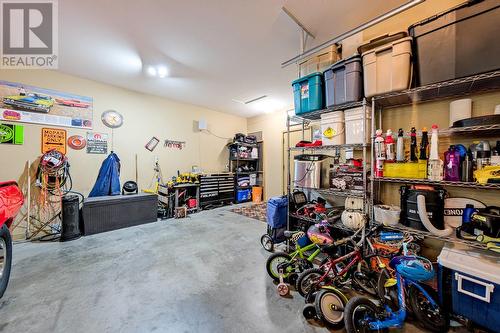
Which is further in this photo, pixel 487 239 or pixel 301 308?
pixel 301 308

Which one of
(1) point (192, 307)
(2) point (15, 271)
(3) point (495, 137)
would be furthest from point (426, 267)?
(2) point (15, 271)

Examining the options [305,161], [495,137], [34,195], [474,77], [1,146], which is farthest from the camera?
[34,195]

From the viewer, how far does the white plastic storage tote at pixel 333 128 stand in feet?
7.00

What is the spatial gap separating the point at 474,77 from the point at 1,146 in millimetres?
5827

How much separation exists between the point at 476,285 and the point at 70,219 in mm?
4729

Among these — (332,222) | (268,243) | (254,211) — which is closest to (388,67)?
(332,222)

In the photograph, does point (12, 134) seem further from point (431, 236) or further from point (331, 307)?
point (431, 236)

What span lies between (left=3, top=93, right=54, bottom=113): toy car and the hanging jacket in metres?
1.24

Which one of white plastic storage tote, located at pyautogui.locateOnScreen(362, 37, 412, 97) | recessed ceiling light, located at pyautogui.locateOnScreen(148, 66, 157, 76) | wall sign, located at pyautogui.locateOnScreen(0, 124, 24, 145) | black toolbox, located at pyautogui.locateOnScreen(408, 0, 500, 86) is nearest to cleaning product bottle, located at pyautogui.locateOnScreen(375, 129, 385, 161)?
white plastic storage tote, located at pyautogui.locateOnScreen(362, 37, 412, 97)

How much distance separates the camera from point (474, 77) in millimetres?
1416

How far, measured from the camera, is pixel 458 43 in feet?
4.77

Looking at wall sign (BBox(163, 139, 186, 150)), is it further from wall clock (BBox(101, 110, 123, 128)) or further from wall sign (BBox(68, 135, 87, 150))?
wall sign (BBox(68, 135, 87, 150))

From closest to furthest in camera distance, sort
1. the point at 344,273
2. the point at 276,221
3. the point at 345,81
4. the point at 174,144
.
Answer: the point at 344,273, the point at 345,81, the point at 276,221, the point at 174,144

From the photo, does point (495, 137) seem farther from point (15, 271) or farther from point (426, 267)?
point (15, 271)
